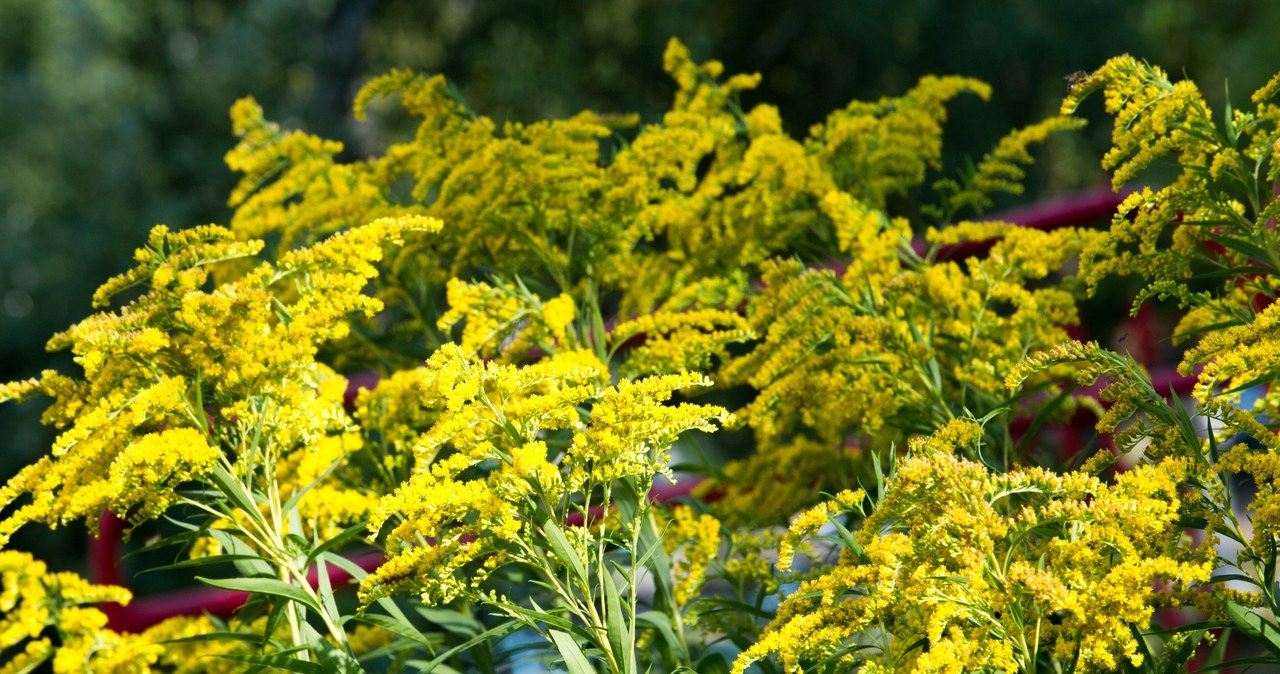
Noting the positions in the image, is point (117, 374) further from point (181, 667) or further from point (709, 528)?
point (709, 528)

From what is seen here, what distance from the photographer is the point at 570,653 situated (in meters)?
2.00

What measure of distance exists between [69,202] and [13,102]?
137 centimetres

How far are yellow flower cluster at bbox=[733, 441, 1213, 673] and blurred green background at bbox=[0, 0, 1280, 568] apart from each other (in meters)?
11.8

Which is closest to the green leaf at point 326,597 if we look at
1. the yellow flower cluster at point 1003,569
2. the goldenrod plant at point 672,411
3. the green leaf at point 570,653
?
the goldenrod plant at point 672,411

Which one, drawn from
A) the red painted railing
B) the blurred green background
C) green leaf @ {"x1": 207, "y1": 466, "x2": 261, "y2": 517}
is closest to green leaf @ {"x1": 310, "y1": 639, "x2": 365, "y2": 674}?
green leaf @ {"x1": 207, "y1": 466, "x2": 261, "y2": 517}

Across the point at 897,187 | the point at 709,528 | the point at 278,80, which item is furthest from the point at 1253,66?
the point at 709,528

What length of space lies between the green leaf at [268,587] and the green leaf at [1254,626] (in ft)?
4.77

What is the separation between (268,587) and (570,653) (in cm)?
54

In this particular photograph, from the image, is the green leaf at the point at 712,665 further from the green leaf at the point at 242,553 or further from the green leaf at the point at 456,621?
the green leaf at the point at 242,553

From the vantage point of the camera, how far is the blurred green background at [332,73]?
47.0 ft

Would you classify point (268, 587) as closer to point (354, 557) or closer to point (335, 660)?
point (335, 660)

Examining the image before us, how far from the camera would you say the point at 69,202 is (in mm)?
14617

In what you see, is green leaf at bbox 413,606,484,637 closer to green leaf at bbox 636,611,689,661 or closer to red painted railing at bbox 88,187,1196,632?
green leaf at bbox 636,611,689,661

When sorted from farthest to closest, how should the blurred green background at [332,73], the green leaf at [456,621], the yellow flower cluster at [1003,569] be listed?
the blurred green background at [332,73] < the green leaf at [456,621] < the yellow flower cluster at [1003,569]
